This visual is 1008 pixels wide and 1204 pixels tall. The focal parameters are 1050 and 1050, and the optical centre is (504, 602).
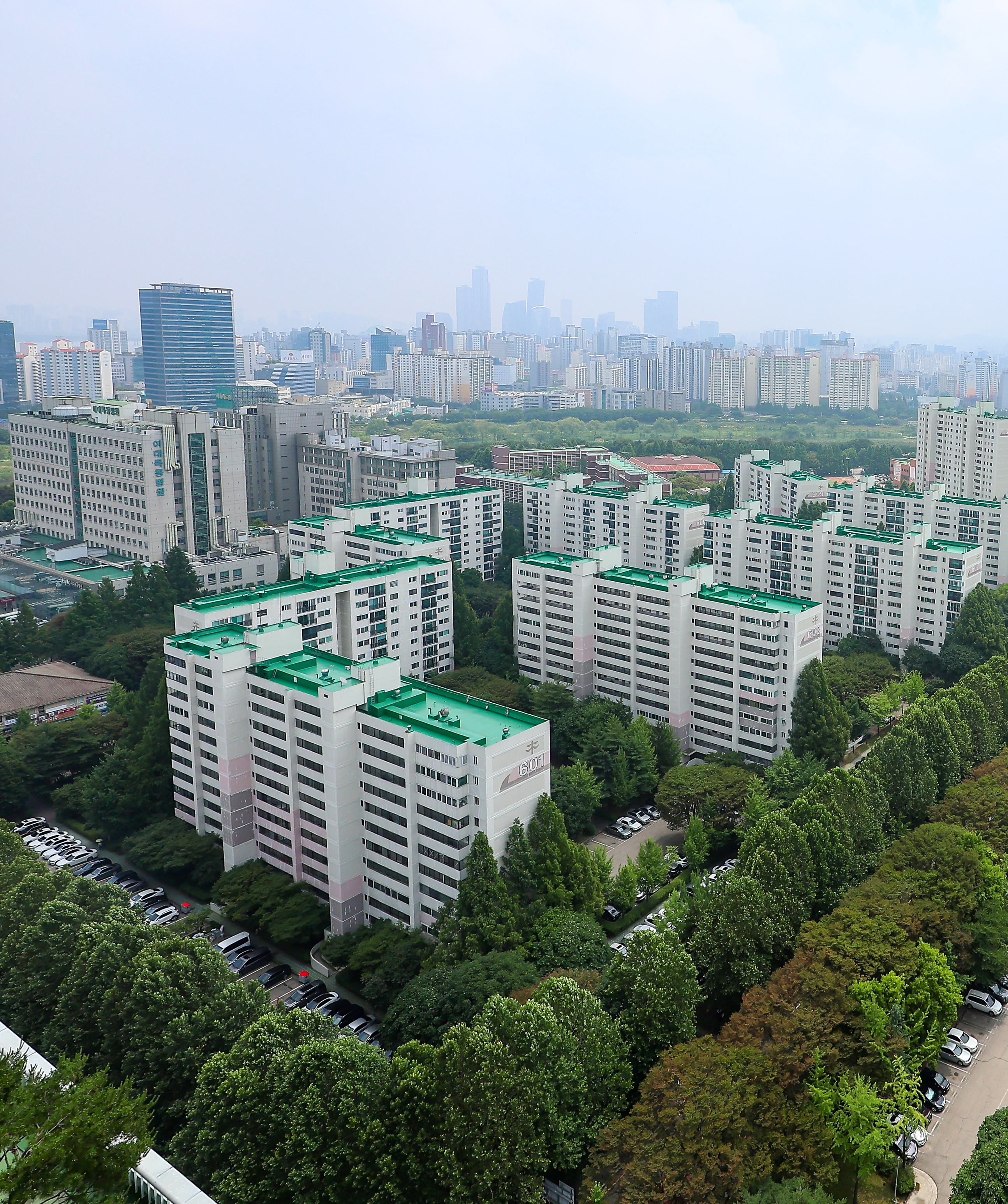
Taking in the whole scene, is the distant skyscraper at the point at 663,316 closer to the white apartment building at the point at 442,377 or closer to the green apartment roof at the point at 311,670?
the white apartment building at the point at 442,377

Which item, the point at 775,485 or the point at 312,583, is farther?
the point at 775,485

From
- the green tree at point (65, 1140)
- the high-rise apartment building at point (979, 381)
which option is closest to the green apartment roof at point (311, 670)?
the green tree at point (65, 1140)

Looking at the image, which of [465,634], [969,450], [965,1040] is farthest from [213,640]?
[969,450]

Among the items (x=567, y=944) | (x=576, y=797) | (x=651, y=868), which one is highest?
(x=567, y=944)

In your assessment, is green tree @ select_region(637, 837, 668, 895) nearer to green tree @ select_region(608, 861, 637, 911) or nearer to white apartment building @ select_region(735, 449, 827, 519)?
green tree @ select_region(608, 861, 637, 911)

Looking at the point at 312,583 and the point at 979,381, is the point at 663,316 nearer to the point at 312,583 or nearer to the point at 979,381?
the point at 979,381

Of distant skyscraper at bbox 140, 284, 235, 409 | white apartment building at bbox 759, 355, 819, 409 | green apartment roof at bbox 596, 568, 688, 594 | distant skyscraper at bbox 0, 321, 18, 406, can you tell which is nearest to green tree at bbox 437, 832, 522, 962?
green apartment roof at bbox 596, 568, 688, 594

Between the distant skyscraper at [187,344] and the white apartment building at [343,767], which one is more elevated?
the distant skyscraper at [187,344]
